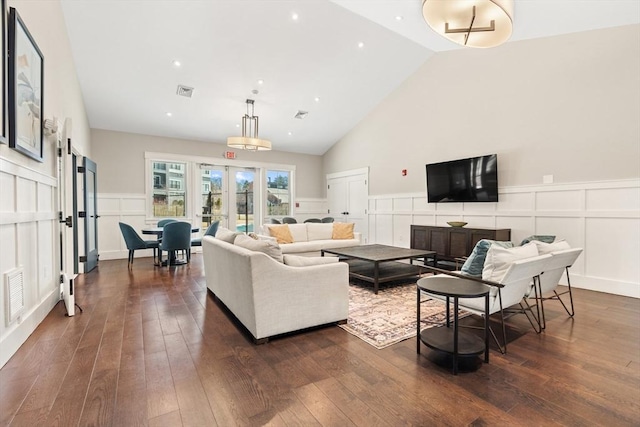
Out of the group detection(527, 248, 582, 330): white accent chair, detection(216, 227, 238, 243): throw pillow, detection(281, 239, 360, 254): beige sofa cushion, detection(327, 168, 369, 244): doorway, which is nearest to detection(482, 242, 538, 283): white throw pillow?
detection(527, 248, 582, 330): white accent chair

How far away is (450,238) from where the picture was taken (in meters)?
5.41

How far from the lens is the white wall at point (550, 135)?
389 cm

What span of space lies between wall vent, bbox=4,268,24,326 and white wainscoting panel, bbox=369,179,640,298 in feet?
19.8

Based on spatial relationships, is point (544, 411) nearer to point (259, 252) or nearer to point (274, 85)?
point (259, 252)

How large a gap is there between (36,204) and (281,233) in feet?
11.6

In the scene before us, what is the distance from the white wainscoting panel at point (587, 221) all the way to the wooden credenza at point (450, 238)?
392 millimetres

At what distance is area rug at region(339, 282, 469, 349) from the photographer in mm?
2686

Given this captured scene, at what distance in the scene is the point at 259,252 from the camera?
2555 mm

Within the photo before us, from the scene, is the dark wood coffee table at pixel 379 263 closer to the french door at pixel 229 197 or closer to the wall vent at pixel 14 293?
the wall vent at pixel 14 293

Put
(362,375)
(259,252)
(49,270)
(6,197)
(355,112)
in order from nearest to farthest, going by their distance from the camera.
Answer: (362,375) < (6,197) < (259,252) < (49,270) < (355,112)

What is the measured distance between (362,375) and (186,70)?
17.7 ft

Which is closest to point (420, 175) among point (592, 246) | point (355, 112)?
point (355, 112)

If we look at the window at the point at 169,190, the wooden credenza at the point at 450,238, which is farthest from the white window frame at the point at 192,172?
the wooden credenza at the point at 450,238

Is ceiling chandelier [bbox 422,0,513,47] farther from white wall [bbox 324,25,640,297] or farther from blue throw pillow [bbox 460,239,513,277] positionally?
white wall [bbox 324,25,640,297]
